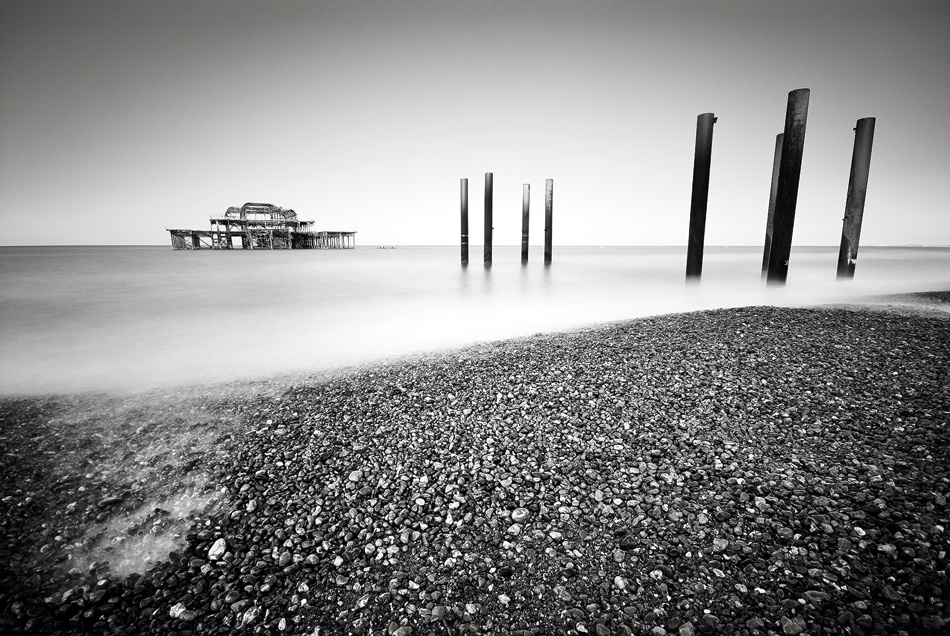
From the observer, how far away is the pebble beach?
1.99 m

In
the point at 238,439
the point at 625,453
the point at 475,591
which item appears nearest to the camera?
the point at 475,591

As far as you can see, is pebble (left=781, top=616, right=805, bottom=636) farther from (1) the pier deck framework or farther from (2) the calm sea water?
(1) the pier deck framework

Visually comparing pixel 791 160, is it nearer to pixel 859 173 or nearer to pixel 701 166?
pixel 701 166

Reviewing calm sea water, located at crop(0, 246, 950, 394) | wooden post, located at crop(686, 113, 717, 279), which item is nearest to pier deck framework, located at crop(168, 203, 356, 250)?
calm sea water, located at crop(0, 246, 950, 394)

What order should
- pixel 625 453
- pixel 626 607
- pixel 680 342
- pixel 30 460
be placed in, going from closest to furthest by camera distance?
pixel 626 607
pixel 625 453
pixel 30 460
pixel 680 342

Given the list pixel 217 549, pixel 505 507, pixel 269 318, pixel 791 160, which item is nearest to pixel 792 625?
pixel 505 507

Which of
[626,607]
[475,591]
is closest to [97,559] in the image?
[475,591]

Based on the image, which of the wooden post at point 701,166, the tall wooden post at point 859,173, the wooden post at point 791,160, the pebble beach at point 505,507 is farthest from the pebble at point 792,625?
the tall wooden post at point 859,173

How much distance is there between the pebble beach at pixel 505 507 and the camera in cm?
199

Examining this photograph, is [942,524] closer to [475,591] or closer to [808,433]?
[808,433]

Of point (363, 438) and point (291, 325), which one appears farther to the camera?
point (291, 325)

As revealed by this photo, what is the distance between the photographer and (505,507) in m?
2.65

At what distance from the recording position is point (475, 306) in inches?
497

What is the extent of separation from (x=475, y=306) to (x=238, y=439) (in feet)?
30.6
